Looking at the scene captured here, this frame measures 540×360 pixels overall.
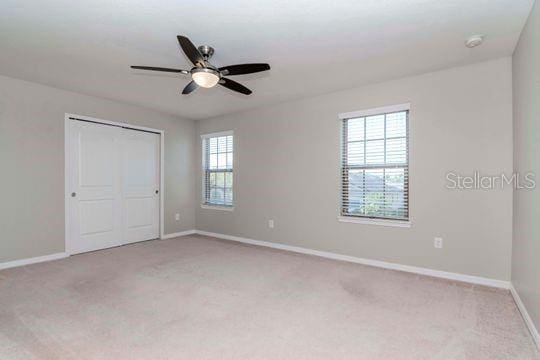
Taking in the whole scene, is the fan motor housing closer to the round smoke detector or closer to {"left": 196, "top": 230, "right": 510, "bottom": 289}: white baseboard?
the round smoke detector

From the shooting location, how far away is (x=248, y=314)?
2389 millimetres

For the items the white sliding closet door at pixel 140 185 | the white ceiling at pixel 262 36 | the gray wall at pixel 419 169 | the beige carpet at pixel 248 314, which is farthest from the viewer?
the white sliding closet door at pixel 140 185

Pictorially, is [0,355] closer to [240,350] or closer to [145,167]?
[240,350]

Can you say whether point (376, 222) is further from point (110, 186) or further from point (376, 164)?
point (110, 186)

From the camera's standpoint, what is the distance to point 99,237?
457 centimetres

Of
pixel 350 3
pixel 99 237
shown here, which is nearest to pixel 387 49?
pixel 350 3

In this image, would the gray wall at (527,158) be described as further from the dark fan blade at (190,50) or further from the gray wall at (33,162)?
the gray wall at (33,162)

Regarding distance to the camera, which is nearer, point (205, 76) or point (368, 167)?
point (205, 76)

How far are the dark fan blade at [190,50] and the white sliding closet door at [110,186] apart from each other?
3063 millimetres

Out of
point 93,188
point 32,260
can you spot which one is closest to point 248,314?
point 32,260

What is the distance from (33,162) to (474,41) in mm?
5380

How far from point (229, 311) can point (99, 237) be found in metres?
3.24

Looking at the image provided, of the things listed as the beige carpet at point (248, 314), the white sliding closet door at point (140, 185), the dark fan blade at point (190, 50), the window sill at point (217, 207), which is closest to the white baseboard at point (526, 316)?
the beige carpet at point (248, 314)

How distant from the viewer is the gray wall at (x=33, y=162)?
11.9 ft
